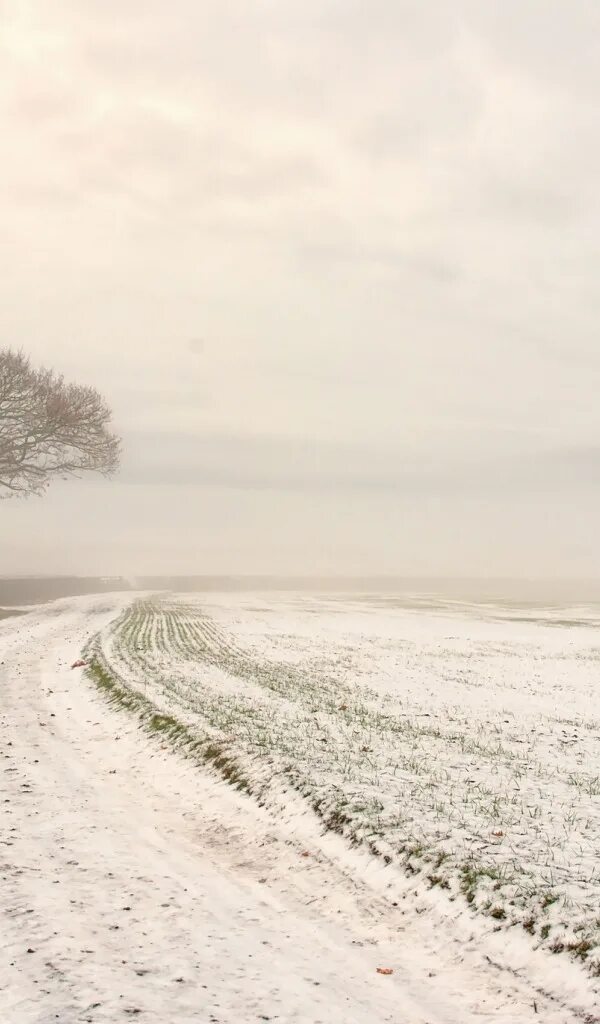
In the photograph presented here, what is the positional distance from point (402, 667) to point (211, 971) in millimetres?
19890

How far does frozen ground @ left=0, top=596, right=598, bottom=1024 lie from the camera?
496 centimetres

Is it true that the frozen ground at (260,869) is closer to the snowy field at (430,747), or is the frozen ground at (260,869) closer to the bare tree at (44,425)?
the snowy field at (430,747)

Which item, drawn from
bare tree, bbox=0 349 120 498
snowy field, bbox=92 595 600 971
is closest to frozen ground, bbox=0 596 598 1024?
snowy field, bbox=92 595 600 971

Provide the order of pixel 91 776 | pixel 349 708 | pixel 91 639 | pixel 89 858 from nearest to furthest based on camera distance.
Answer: pixel 89 858, pixel 91 776, pixel 349 708, pixel 91 639

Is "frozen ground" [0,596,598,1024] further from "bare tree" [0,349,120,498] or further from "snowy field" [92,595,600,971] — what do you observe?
"bare tree" [0,349,120,498]

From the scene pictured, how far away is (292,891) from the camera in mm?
6910

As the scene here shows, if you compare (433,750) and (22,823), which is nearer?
Result: (22,823)

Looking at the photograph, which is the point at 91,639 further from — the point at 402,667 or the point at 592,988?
the point at 592,988

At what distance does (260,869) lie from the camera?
24.6 ft

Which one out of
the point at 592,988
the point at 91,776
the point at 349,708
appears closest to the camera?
the point at 592,988

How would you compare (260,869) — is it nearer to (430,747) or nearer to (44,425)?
(430,747)

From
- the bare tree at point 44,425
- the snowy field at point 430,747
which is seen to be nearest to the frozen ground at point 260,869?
the snowy field at point 430,747

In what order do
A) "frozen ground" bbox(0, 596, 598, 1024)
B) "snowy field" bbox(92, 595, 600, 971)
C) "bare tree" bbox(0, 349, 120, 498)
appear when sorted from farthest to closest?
"bare tree" bbox(0, 349, 120, 498) < "snowy field" bbox(92, 595, 600, 971) < "frozen ground" bbox(0, 596, 598, 1024)

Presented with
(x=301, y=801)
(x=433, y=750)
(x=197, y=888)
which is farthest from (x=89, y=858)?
(x=433, y=750)
